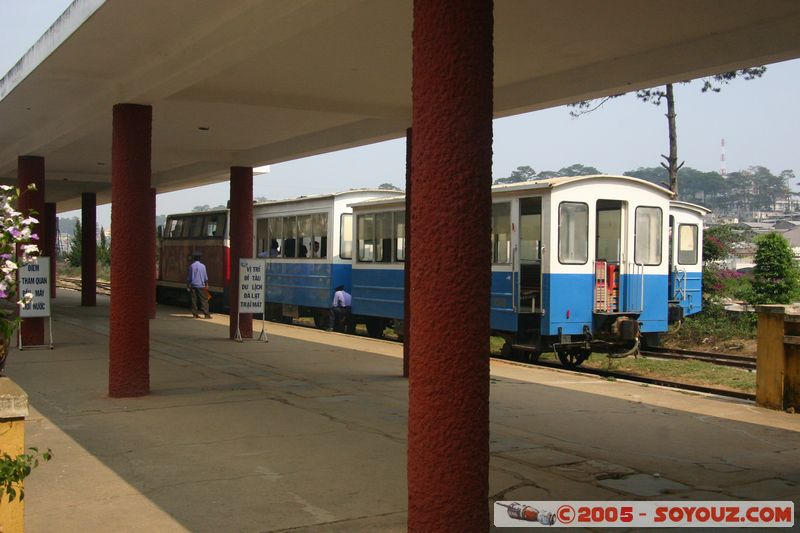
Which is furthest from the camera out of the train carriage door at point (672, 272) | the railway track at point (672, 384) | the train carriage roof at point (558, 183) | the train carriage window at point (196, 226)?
the train carriage window at point (196, 226)

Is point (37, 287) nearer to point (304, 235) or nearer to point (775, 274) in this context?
point (304, 235)

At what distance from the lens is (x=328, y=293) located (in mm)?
21328

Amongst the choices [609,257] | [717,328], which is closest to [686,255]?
[717,328]

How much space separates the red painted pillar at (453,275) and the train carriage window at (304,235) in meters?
18.0

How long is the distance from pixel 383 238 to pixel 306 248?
13.1 feet

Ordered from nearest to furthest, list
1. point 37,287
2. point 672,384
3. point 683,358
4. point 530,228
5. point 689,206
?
point 672,384, point 37,287, point 530,228, point 683,358, point 689,206

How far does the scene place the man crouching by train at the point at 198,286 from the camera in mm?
22891

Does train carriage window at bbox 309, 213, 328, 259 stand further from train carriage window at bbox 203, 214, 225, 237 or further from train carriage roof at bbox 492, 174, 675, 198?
train carriage roof at bbox 492, 174, 675, 198

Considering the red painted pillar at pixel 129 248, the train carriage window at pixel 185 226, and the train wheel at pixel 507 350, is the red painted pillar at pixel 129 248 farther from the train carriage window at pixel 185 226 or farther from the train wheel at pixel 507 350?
the train carriage window at pixel 185 226

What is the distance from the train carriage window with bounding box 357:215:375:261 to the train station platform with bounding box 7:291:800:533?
655cm

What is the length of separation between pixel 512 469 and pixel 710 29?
4191 millimetres

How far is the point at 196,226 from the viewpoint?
2873 centimetres

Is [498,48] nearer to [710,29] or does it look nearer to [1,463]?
[710,29]

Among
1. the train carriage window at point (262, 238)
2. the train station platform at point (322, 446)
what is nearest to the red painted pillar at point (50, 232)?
the train carriage window at point (262, 238)
